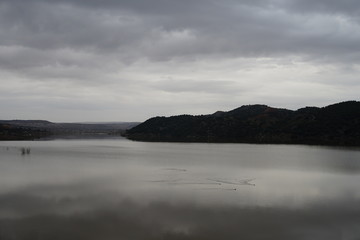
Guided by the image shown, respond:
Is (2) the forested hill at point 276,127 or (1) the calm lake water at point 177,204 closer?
(1) the calm lake water at point 177,204

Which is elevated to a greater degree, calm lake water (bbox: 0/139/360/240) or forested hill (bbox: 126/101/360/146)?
forested hill (bbox: 126/101/360/146)

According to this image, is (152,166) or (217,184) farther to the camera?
(152,166)

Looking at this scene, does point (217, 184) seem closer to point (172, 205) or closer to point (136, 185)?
point (136, 185)

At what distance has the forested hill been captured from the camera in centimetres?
10425

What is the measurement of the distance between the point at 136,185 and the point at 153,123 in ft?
514

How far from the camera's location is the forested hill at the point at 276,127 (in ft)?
342

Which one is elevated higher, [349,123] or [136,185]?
[349,123]

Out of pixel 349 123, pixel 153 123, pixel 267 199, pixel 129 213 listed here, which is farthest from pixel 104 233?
pixel 153 123

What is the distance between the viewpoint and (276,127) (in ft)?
422

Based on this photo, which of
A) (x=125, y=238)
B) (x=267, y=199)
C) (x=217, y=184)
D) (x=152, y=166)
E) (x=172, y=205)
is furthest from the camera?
(x=152, y=166)

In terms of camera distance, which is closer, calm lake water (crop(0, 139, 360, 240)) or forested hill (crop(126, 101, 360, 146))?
calm lake water (crop(0, 139, 360, 240))

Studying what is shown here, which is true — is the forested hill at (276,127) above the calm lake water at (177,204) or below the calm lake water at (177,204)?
above

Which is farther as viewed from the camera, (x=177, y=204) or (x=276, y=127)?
(x=276, y=127)

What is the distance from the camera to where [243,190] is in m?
A: 25.6
